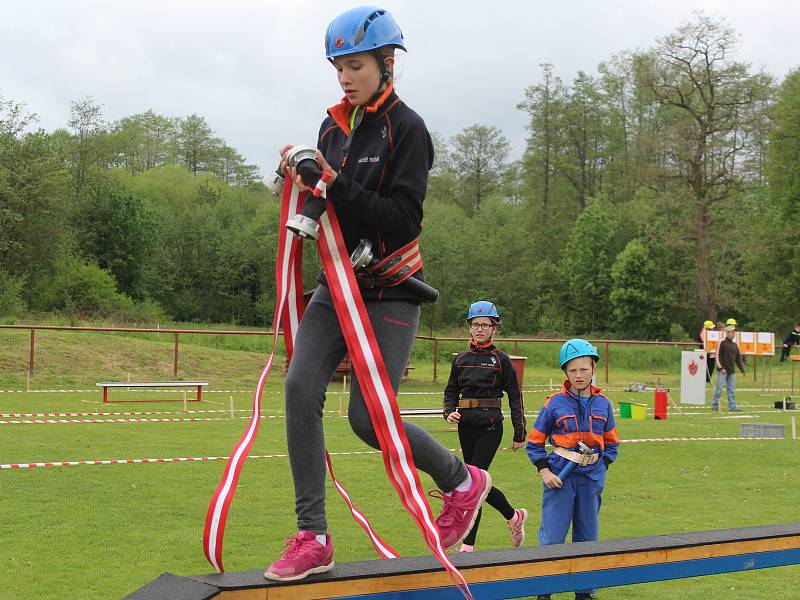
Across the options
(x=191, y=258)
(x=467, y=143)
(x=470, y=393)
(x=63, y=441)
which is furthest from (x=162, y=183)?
Answer: (x=470, y=393)

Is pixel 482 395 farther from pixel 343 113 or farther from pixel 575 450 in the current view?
pixel 343 113

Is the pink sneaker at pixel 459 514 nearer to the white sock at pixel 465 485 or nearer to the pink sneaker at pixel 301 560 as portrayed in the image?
the white sock at pixel 465 485

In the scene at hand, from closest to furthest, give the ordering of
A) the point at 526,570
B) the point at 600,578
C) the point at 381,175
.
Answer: the point at 381,175
the point at 526,570
the point at 600,578

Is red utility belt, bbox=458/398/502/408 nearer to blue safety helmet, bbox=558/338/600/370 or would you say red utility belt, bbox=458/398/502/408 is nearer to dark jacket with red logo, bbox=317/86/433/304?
blue safety helmet, bbox=558/338/600/370

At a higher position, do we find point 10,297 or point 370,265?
point 10,297

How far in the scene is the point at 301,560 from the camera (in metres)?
3.74

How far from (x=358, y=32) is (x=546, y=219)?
6533cm

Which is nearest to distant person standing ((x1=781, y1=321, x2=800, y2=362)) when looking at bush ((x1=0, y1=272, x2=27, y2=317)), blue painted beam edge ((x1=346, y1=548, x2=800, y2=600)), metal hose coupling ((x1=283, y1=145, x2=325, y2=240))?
bush ((x1=0, y1=272, x2=27, y2=317))

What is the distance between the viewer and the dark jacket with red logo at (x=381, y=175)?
152 inches

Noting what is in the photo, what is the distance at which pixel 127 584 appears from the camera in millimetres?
6227

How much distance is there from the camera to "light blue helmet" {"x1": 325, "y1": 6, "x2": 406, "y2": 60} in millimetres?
3826

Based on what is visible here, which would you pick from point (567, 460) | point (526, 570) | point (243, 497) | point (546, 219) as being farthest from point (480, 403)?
point (546, 219)

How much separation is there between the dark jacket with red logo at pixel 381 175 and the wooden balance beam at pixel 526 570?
1.12m

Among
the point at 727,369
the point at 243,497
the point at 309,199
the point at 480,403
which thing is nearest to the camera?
the point at 309,199
